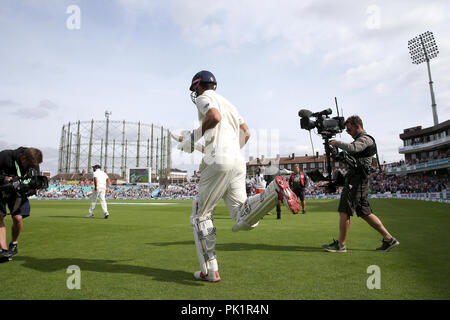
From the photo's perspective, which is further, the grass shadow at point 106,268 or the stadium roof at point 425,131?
the stadium roof at point 425,131

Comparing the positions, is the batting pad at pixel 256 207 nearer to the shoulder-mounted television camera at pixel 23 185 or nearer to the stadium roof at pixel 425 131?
the shoulder-mounted television camera at pixel 23 185

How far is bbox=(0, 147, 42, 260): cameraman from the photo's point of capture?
14.8 ft

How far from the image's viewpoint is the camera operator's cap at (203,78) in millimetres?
3604

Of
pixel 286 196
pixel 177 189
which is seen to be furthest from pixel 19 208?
pixel 177 189

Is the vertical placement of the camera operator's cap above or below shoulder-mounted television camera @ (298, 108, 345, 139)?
above

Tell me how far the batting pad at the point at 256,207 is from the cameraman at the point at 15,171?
364 centimetres

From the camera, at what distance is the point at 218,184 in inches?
127

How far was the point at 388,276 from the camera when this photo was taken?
330 cm

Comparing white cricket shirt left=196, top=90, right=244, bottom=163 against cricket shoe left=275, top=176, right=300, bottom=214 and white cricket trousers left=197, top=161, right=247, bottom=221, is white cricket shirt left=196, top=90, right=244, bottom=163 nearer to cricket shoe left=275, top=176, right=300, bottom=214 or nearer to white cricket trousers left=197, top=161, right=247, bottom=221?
white cricket trousers left=197, top=161, right=247, bottom=221

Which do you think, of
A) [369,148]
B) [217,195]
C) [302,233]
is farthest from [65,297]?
[302,233]

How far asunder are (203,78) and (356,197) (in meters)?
3.24

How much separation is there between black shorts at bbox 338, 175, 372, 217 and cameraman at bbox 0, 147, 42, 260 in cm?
524

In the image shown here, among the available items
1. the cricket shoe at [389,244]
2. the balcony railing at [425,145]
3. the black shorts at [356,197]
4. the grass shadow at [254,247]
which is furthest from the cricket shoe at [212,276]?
the balcony railing at [425,145]

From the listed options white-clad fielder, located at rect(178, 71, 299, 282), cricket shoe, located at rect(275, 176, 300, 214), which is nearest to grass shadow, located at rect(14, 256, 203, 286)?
white-clad fielder, located at rect(178, 71, 299, 282)
